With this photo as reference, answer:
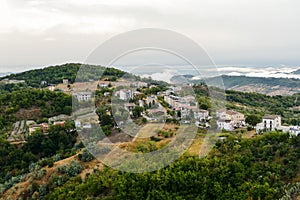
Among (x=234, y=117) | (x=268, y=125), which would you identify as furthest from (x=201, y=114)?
(x=268, y=125)

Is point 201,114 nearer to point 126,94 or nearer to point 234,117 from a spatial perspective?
point 234,117

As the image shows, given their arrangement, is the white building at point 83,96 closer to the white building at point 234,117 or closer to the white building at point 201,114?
the white building at point 201,114

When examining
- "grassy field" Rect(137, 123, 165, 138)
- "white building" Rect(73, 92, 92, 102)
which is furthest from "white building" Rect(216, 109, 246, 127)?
"white building" Rect(73, 92, 92, 102)

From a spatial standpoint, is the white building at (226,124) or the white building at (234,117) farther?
the white building at (234,117)

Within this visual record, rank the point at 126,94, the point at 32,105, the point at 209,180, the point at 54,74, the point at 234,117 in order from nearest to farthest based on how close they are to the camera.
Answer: the point at 209,180
the point at 234,117
the point at 126,94
the point at 32,105
the point at 54,74

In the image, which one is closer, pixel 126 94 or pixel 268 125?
pixel 268 125

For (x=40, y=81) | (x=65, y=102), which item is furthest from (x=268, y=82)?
(x=65, y=102)

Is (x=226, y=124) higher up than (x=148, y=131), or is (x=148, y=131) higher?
(x=148, y=131)

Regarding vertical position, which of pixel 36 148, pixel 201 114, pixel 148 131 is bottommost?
pixel 36 148

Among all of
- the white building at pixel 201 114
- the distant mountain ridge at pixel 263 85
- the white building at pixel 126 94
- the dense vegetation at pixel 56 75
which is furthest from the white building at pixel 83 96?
the distant mountain ridge at pixel 263 85
